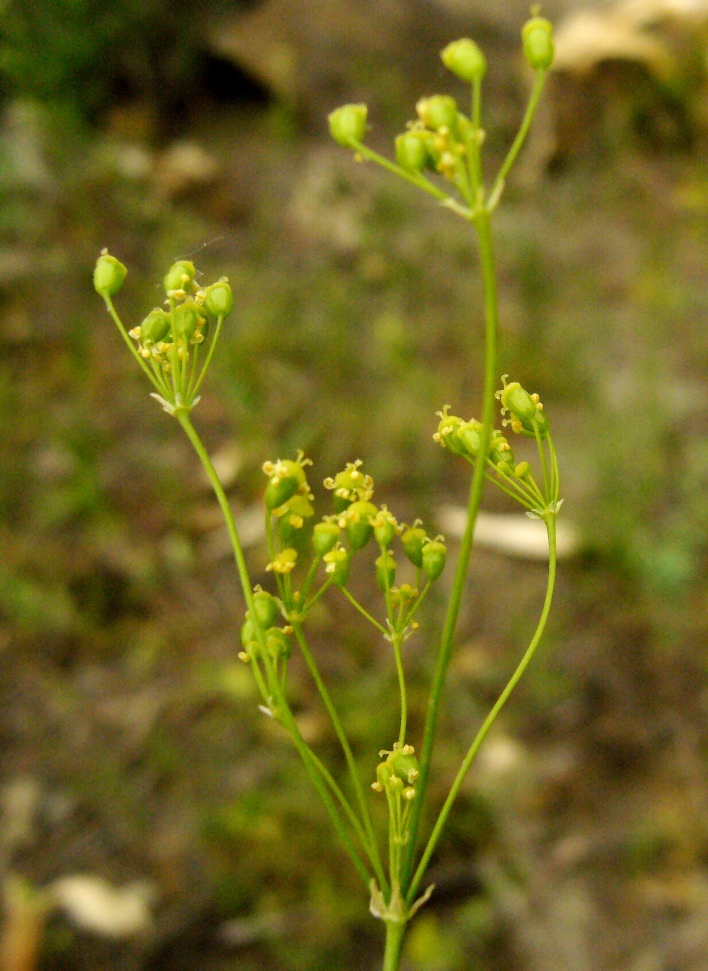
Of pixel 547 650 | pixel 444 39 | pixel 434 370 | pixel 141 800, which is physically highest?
pixel 444 39

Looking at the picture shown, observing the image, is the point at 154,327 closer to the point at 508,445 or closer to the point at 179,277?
the point at 179,277

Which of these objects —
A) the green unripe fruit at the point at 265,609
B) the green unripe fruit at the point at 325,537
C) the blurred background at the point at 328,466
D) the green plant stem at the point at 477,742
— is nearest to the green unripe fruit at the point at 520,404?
the green plant stem at the point at 477,742

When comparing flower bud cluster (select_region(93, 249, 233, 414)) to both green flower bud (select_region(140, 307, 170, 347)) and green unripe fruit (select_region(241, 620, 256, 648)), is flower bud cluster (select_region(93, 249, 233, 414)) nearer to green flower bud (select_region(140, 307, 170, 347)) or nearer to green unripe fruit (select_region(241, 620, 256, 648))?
green flower bud (select_region(140, 307, 170, 347))

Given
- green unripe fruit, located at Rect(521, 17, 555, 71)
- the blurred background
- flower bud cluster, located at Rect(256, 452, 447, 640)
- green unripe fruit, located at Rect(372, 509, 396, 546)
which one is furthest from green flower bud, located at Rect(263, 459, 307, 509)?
the blurred background

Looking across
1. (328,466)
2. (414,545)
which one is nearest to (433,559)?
(414,545)

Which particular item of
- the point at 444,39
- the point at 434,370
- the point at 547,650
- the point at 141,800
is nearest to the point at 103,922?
the point at 141,800

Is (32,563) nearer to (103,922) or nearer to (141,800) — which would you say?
(141,800)

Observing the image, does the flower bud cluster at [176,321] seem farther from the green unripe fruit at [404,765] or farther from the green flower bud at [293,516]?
the green unripe fruit at [404,765]
